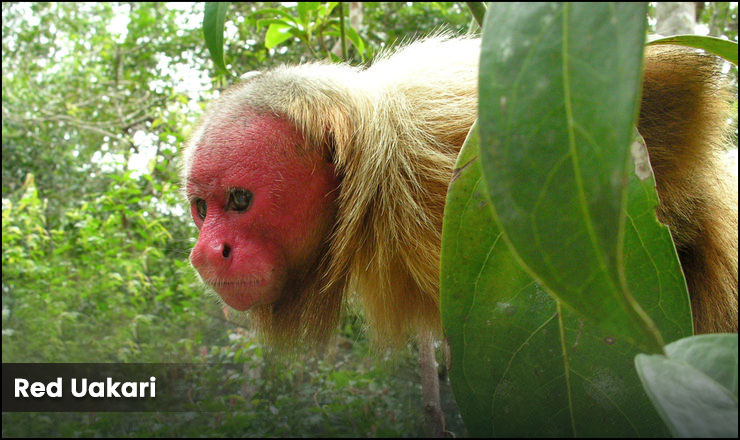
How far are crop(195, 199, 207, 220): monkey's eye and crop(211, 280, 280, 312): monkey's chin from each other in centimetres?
26

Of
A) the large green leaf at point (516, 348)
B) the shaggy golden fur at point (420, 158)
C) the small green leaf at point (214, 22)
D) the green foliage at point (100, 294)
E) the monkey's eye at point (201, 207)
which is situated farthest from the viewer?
the green foliage at point (100, 294)

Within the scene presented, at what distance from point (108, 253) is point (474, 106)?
15.7 ft

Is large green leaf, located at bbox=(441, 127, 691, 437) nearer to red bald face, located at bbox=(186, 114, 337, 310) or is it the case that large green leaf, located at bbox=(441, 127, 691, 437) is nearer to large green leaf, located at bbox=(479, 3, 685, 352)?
large green leaf, located at bbox=(479, 3, 685, 352)

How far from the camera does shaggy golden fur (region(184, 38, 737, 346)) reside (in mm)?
1469

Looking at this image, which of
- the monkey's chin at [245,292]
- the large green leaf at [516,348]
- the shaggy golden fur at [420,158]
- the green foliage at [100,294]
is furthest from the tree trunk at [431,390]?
the green foliage at [100,294]

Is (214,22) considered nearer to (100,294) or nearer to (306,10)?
(306,10)

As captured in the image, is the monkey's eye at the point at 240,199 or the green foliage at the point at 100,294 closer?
the monkey's eye at the point at 240,199

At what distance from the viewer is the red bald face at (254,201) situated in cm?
165

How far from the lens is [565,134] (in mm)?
508

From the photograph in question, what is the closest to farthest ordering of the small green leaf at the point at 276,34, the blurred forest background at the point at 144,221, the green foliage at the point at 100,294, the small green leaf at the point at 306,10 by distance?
1. the small green leaf at the point at 306,10
2. the small green leaf at the point at 276,34
3. the blurred forest background at the point at 144,221
4. the green foliage at the point at 100,294

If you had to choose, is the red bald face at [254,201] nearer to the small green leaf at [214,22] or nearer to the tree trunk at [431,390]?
the small green leaf at [214,22]

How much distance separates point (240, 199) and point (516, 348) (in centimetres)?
98

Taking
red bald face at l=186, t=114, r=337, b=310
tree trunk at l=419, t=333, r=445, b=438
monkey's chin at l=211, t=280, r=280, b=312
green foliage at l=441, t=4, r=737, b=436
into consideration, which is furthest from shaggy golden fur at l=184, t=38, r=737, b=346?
green foliage at l=441, t=4, r=737, b=436

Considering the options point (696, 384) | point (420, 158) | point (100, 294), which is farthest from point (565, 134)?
point (100, 294)
